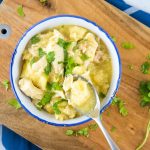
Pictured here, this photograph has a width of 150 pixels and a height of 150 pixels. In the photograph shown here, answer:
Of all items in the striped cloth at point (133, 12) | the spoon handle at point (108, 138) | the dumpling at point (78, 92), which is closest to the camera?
the dumpling at point (78, 92)

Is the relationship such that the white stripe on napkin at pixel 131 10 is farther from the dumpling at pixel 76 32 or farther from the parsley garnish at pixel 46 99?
the parsley garnish at pixel 46 99

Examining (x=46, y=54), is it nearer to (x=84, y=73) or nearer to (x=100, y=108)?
(x=84, y=73)

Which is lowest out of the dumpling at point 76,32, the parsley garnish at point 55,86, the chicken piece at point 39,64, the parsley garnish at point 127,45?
the parsley garnish at point 55,86

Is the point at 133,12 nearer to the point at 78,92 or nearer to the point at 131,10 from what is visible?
the point at 131,10

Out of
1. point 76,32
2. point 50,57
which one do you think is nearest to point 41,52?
point 50,57

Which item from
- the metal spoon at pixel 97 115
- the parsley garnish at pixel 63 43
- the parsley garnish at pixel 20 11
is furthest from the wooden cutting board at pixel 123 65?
the parsley garnish at pixel 63 43

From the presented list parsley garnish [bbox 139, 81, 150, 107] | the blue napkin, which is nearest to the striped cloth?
parsley garnish [bbox 139, 81, 150, 107]

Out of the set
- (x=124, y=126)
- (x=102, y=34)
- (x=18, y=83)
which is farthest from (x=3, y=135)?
(x=102, y=34)

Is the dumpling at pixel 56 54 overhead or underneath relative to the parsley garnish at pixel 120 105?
overhead

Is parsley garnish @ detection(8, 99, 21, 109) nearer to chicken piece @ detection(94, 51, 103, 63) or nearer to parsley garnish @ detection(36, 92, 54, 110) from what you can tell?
parsley garnish @ detection(36, 92, 54, 110)
